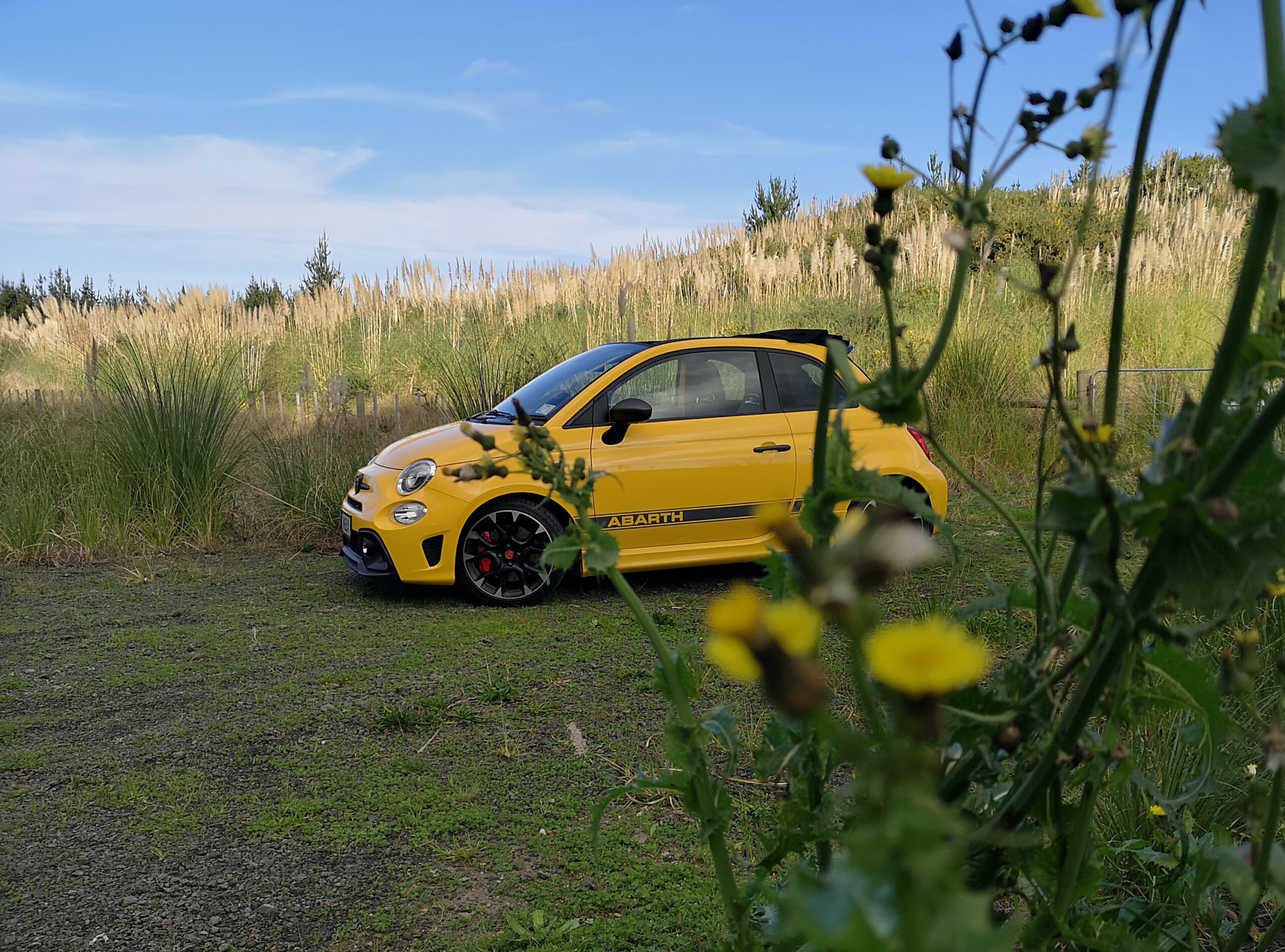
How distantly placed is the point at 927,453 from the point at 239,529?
572cm

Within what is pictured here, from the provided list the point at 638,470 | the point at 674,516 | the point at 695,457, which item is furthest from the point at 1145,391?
the point at 638,470

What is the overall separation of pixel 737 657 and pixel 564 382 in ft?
21.3

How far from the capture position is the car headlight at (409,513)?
597 cm

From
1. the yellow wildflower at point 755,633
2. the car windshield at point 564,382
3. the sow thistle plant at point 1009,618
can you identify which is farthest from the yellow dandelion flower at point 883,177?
the car windshield at point 564,382

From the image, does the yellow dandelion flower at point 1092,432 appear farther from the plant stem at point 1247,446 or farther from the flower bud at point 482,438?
the flower bud at point 482,438

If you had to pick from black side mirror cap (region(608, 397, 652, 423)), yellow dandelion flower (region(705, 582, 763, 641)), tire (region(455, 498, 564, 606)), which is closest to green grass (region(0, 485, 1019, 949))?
tire (region(455, 498, 564, 606))

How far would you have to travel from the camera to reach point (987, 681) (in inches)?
169

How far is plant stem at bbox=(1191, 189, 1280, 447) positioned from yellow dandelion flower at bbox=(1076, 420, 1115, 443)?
9 centimetres

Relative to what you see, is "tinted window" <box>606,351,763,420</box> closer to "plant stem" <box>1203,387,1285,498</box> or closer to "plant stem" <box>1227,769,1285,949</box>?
"plant stem" <box>1227,769,1285,949</box>

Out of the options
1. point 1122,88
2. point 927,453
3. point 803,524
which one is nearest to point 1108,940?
point 803,524

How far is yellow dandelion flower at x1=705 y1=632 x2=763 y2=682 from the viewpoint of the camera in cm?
44

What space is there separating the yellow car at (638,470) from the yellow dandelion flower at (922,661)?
17.7ft

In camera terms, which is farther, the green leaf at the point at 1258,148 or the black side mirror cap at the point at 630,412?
the black side mirror cap at the point at 630,412

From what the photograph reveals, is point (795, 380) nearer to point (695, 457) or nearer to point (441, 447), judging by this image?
point (695, 457)
